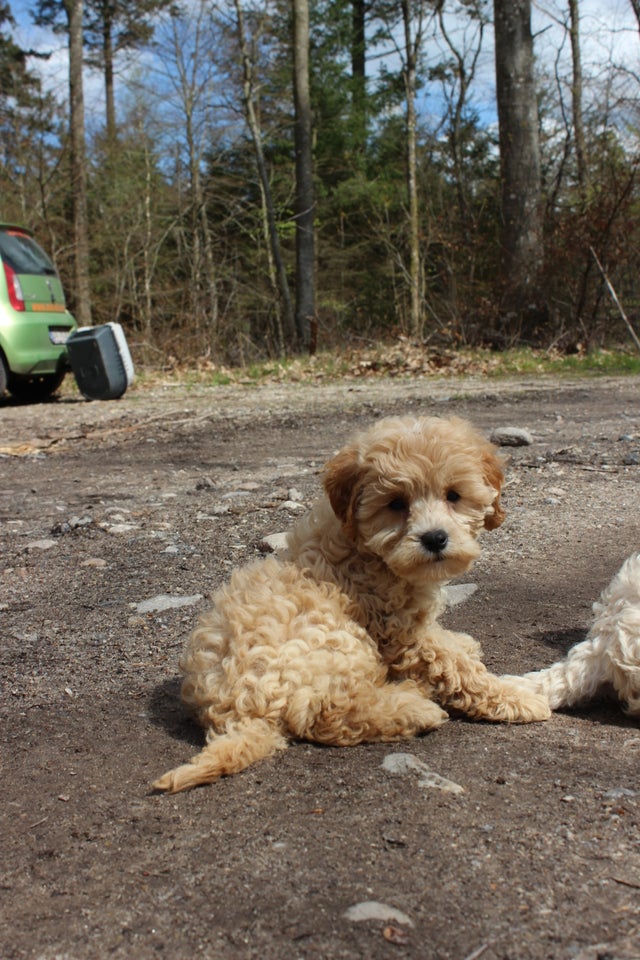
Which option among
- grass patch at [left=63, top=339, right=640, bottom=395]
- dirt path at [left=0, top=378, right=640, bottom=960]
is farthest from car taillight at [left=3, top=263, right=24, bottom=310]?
dirt path at [left=0, top=378, right=640, bottom=960]

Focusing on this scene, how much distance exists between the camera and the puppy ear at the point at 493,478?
3.53 m

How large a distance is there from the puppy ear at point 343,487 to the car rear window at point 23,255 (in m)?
11.2

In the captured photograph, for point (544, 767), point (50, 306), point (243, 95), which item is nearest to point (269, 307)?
point (243, 95)

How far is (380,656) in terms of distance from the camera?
11.1 ft

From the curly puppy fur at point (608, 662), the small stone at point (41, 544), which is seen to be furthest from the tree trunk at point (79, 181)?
the curly puppy fur at point (608, 662)

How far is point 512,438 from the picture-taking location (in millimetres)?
8102

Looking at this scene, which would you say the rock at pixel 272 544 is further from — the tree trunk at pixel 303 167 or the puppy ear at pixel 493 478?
the tree trunk at pixel 303 167

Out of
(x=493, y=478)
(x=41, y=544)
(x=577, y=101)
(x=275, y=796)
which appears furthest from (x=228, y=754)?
(x=577, y=101)

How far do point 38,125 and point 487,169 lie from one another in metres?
14.1

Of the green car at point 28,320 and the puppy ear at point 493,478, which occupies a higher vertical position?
the green car at point 28,320

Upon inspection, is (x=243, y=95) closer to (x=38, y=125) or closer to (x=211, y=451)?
(x=38, y=125)

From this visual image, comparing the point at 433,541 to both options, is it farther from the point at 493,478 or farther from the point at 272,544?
the point at 272,544

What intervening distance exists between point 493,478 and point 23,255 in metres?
11.8

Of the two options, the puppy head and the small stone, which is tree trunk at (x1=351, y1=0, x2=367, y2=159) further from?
the puppy head
